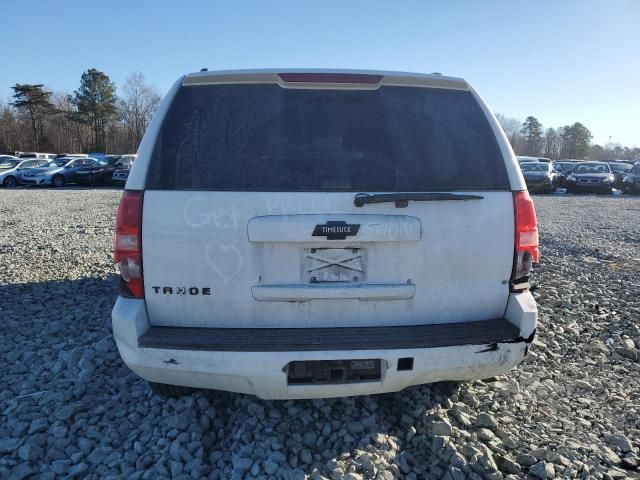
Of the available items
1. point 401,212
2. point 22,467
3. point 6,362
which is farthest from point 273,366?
point 6,362

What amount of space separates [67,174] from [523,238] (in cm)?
2884

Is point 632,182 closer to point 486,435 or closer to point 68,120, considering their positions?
point 486,435

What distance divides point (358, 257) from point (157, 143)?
120 cm

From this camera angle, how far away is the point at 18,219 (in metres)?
11.6

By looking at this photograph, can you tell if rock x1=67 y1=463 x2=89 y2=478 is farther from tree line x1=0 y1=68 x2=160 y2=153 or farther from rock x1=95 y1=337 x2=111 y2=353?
tree line x1=0 y1=68 x2=160 y2=153

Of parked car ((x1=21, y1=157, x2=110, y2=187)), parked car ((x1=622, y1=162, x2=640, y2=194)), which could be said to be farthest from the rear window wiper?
parked car ((x1=622, y1=162, x2=640, y2=194))

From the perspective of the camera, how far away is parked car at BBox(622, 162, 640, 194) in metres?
25.9

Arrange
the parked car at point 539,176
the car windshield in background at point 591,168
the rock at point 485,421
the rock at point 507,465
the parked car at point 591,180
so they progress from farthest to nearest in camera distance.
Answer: the car windshield in background at point 591,168 < the parked car at point 591,180 < the parked car at point 539,176 < the rock at point 485,421 < the rock at point 507,465

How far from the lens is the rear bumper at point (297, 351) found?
217 cm

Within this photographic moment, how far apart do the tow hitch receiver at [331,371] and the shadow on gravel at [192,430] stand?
0.49 m

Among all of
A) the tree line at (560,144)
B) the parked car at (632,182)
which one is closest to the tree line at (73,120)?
the tree line at (560,144)

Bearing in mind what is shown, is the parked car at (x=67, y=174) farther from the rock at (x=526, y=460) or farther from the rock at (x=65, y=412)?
the rock at (x=526, y=460)

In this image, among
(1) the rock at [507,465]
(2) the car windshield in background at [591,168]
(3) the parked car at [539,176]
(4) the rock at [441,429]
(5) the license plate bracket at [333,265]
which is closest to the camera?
(5) the license plate bracket at [333,265]

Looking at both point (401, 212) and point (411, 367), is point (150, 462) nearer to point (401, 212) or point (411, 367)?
point (411, 367)
